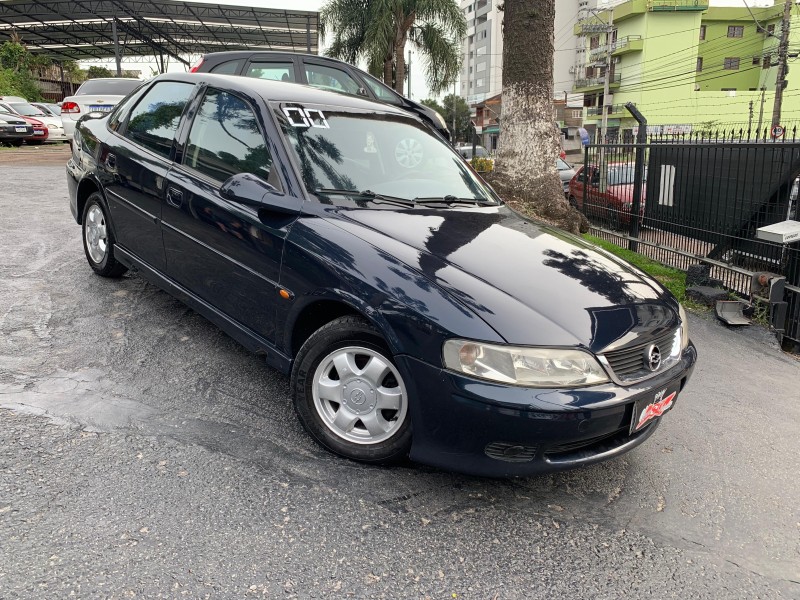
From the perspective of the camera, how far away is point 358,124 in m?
3.85

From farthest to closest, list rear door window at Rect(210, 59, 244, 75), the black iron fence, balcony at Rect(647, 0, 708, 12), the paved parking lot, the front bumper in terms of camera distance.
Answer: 1. balcony at Rect(647, 0, 708, 12)
2. rear door window at Rect(210, 59, 244, 75)
3. the black iron fence
4. the front bumper
5. the paved parking lot

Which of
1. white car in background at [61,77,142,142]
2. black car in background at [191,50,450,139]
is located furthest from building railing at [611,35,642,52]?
black car in background at [191,50,450,139]

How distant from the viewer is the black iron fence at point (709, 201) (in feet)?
19.0

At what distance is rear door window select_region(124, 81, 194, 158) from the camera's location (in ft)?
13.7

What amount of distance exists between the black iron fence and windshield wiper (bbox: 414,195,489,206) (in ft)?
10.4

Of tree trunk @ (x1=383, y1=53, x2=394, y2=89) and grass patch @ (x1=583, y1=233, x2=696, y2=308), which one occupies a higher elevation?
tree trunk @ (x1=383, y1=53, x2=394, y2=89)

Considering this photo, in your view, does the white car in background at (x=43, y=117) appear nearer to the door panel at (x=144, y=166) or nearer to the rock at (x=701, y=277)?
the door panel at (x=144, y=166)

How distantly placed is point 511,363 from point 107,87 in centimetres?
1586

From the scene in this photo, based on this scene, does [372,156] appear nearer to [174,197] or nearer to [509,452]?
[174,197]

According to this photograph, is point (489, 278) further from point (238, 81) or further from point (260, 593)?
point (238, 81)

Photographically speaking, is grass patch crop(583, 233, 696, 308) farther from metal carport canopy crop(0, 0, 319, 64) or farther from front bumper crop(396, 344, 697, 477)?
metal carport canopy crop(0, 0, 319, 64)

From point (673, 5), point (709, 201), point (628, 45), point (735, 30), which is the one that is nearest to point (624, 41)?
point (628, 45)

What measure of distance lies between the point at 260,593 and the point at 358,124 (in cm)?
258

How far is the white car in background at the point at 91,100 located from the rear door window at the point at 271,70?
7650 mm
